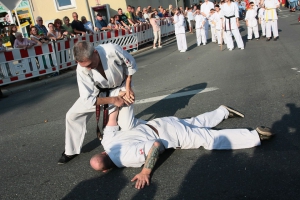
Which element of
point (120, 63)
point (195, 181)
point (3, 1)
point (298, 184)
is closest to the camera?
point (298, 184)

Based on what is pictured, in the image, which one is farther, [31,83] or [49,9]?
[49,9]

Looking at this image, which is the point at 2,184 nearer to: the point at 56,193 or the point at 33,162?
the point at 33,162

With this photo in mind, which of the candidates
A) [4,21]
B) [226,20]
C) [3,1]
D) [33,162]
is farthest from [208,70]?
[4,21]

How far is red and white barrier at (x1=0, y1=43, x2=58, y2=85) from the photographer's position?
31.0 feet

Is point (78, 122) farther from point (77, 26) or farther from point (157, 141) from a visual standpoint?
point (77, 26)

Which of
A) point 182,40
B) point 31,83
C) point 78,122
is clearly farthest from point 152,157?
point 182,40

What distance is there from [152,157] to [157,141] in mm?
236

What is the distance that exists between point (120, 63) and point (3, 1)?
27.2ft

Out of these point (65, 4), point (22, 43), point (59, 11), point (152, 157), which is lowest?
point (152, 157)

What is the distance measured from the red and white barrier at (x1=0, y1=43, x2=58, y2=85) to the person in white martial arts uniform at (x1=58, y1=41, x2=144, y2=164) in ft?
21.6

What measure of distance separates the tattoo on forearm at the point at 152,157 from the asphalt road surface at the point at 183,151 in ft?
0.63

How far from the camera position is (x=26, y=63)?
9.82 m

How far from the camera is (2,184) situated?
3627 mm

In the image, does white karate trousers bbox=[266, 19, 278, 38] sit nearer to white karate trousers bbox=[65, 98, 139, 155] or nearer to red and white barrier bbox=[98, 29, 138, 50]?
red and white barrier bbox=[98, 29, 138, 50]
